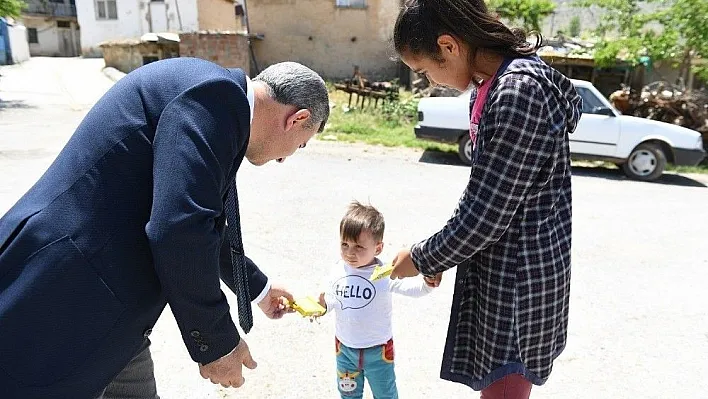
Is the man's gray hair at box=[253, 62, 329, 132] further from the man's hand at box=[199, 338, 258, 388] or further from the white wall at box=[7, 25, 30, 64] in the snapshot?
the white wall at box=[7, 25, 30, 64]

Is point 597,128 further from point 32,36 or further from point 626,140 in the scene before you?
point 32,36

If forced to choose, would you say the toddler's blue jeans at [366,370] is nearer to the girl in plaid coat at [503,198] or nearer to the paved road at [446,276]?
the paved road at [446,276]

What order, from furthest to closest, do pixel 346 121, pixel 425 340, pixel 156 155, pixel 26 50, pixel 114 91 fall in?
pixel 26 50 < pixel 346 121 < pixel 425 340 < pixel 114 91 < pixel 156 155

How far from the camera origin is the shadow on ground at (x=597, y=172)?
401 inches

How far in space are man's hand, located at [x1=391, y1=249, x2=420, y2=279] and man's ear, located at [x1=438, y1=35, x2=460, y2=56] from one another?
659mm

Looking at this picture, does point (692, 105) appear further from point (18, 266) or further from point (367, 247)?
point (18, 266)

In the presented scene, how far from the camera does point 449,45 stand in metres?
1.77

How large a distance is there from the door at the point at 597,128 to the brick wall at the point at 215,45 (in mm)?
10624

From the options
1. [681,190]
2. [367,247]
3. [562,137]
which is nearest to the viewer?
[562,137]

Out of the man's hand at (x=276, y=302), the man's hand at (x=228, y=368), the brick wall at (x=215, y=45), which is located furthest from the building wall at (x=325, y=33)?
the man's hand at (x=228, y=368)

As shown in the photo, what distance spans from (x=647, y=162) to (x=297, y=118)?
9767 millimetres

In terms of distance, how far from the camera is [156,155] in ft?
4.80

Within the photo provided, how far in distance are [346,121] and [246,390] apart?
11.3m

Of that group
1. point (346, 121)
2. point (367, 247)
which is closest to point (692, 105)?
point (346, 121)
